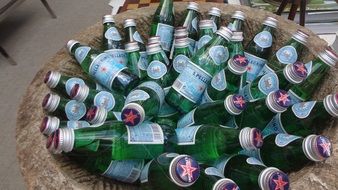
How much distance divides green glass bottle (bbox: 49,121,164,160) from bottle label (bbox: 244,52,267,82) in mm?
259

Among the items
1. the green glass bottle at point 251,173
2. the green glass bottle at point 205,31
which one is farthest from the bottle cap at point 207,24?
the green glass bottle at point 251,173

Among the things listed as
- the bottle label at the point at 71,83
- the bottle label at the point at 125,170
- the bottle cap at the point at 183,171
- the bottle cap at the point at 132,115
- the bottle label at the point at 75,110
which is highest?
the bottle cap at the point at 132,115

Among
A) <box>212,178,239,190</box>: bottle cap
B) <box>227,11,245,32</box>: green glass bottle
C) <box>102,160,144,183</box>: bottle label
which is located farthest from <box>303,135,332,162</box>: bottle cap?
<box>227,11,245,32</box>: green glass bottle

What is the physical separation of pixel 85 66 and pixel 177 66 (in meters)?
0.18

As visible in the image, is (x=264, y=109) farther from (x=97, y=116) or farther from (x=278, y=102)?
(x=97, y=116)

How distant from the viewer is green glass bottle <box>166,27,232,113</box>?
1.88ft

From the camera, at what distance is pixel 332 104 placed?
483 mm

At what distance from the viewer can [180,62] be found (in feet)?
2.15

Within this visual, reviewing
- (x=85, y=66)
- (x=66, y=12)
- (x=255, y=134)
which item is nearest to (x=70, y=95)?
(x=85, y=66)

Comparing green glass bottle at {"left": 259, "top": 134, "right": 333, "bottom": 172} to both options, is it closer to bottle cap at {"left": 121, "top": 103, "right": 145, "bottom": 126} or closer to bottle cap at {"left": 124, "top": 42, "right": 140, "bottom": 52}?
bottle cap at {"left": 121, "top": 103, "right": 145, "bottom": 126}

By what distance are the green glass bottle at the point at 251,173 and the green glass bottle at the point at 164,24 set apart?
0.33m

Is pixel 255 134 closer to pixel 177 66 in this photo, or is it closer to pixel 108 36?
pixel 177 66

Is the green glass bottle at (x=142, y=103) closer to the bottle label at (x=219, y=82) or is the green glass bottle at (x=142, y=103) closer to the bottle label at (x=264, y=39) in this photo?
the bottle label at (x=219, y=82)

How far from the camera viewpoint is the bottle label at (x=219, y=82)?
583mm
